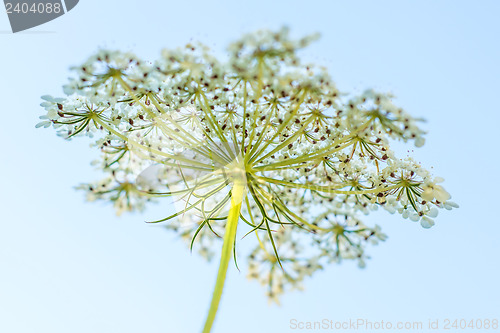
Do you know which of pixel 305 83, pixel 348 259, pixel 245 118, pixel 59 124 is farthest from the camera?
pixel 59 124

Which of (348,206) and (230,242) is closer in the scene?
(230,242)

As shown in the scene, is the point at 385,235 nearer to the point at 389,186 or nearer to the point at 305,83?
the point at 389,186

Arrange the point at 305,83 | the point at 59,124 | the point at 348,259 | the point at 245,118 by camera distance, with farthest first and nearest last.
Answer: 1. the point at 59,124
2. the point at 348,259
3. the point at 245,118
4. the point at 305,83

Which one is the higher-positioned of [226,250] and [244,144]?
[244,144]

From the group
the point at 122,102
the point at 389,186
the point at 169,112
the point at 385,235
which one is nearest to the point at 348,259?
the point at 385,235
